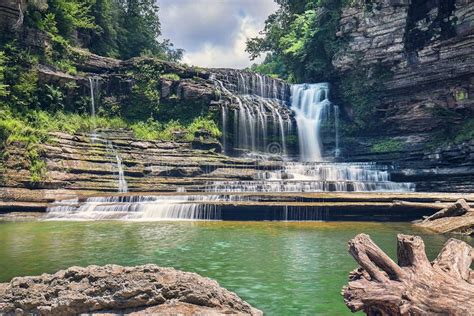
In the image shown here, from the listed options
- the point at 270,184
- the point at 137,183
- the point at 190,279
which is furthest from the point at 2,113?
the point at 190,279

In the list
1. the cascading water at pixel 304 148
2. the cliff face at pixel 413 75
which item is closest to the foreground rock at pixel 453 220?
the cascading water at pixel 304 148

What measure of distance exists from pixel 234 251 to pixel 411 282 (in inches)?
245

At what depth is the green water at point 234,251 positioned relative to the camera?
6.28 metres

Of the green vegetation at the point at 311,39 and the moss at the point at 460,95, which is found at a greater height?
the green vegetation at the point at 311,39

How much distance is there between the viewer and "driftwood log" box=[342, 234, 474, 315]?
3.18 meters

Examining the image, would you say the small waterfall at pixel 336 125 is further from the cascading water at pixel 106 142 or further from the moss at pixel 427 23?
the cascading water at pixel 106 142

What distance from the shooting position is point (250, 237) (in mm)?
11461

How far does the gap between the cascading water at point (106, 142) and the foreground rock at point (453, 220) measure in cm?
1537

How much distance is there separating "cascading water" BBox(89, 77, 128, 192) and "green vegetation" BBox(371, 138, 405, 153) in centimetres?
1748

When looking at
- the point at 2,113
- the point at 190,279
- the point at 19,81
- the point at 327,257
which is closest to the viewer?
the point at 190,279

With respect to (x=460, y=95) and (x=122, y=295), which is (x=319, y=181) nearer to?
(x=460, y=95)

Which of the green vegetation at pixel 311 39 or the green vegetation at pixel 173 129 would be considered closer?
the green vegetation at pixel 173 129

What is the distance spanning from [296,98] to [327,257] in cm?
2572

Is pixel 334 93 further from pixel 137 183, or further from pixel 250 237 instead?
pixel 250 237
